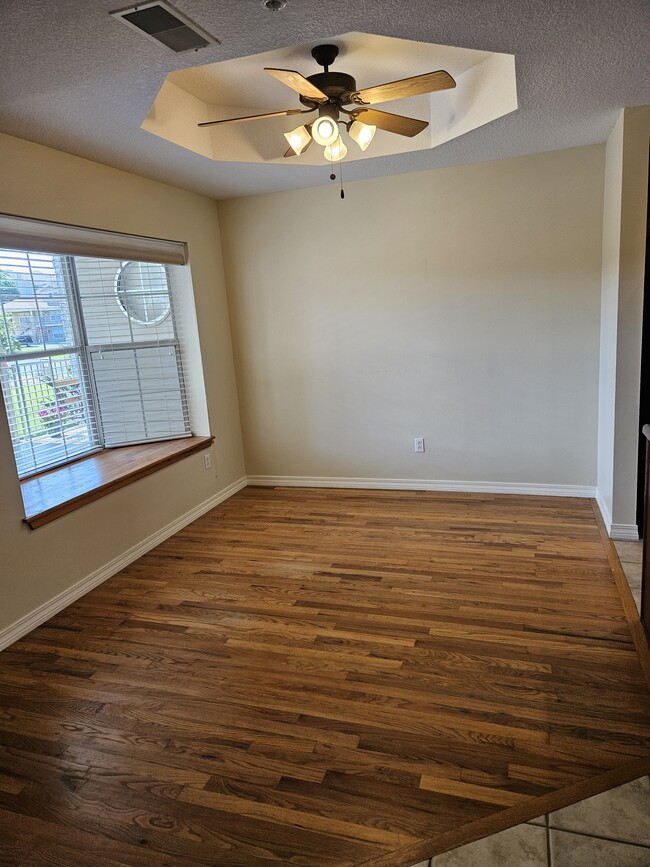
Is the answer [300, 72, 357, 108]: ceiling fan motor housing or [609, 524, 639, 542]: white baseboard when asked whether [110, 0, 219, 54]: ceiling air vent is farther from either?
[609, 524, 639, 542]: white baseboard

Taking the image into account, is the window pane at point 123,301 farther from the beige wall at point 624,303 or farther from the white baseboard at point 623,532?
the white baseboard at point 623,532

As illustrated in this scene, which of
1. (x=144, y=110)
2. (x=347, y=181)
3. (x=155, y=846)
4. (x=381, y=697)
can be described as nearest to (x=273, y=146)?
(x=347, y=181)

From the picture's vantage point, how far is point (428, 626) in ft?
8.75

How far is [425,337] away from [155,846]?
11.7ft

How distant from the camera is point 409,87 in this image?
92.4 inches

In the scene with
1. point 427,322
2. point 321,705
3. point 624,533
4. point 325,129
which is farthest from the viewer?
point 427,322

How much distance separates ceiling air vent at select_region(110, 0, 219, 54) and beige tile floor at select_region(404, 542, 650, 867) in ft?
8.36

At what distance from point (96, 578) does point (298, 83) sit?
9.08 ft

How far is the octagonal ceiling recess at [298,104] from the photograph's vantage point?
2746mm

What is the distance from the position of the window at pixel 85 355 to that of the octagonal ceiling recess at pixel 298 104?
93cm

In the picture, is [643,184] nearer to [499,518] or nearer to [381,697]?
[499,518]

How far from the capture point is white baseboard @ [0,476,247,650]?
2.80 m

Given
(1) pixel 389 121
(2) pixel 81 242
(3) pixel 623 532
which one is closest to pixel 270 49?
(1) pixel 389 121

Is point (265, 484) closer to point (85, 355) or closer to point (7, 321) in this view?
point (85, 355)
